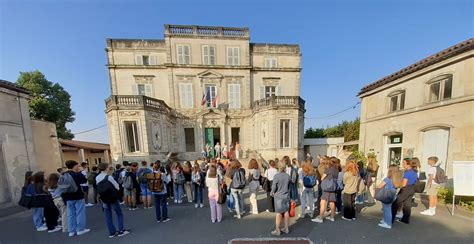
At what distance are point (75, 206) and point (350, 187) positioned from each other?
6.75m

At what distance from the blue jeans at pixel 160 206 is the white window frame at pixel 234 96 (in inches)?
462

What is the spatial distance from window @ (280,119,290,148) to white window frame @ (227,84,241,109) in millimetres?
4662

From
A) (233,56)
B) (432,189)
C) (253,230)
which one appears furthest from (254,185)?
(233,56)

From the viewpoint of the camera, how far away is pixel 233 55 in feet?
51.4

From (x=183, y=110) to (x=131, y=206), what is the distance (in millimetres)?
10359

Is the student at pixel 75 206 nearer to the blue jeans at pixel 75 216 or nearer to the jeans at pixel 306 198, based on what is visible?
the blue jeans at pixel 75 216

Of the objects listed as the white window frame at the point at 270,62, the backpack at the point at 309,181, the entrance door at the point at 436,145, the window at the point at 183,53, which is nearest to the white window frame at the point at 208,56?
the window at the point at 183,53

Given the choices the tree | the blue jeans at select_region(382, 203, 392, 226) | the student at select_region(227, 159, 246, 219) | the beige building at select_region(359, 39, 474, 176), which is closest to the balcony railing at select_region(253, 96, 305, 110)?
the beige building at select_region(359, 39, 474, 176)

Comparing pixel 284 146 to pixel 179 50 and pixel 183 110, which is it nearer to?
pixel 183 110

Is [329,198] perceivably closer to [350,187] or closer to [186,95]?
[350,187]

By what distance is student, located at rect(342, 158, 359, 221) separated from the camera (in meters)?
4.29

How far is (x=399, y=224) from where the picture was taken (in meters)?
4.21

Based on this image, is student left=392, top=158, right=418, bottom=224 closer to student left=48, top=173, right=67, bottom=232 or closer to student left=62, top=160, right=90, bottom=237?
student left=62, top=160, right=90, bottom=237

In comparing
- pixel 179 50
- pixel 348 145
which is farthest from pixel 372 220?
pixel 179 50
